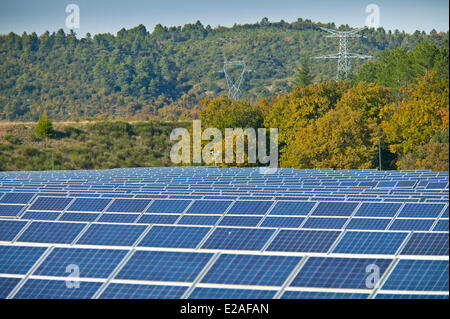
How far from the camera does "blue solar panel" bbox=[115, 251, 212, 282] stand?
17094 millimetres

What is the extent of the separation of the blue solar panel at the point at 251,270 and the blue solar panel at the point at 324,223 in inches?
138

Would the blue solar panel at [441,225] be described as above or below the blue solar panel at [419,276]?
above

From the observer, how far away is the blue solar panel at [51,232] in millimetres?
20328

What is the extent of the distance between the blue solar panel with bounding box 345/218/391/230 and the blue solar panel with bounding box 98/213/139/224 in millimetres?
6990

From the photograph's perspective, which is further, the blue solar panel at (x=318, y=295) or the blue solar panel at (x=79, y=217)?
the blue solar panel at (x=79, y=217)

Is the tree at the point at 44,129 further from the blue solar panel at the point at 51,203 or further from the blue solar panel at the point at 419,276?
the blue solar panel at the point at 419,276

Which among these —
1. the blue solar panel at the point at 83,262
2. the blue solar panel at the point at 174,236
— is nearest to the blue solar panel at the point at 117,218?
the blue solar panel at the point at 174,236

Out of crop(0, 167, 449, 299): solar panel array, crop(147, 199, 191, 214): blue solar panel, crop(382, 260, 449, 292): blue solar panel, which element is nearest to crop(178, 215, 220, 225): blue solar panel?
crop(0, 167, 449, 299): solar panel array

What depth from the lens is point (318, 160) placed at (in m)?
83.3

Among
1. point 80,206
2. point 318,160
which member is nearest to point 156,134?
point 318,160

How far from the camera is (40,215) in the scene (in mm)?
24219

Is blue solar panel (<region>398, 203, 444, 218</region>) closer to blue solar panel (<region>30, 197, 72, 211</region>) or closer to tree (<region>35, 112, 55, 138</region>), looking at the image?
blue solar panel (<region>30, 197, 72, 211</region>)

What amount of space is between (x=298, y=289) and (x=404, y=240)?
3.70 meters

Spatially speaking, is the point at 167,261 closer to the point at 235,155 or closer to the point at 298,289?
the point at 298,289
